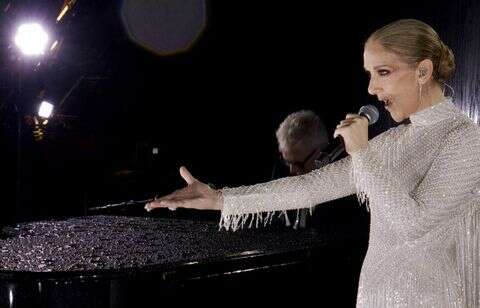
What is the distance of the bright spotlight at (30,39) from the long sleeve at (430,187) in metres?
5.27

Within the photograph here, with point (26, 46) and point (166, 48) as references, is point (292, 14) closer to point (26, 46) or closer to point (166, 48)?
point (166, 48)

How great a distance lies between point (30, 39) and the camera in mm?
5555

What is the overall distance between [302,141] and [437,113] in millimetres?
2093

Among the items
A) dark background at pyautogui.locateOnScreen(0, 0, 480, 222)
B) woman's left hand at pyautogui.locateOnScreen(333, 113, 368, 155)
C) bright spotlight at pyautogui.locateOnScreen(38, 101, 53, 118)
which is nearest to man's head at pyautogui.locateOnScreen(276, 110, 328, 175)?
dark background at pyautogui.locateOnScreen(0, 0, 480, 222)

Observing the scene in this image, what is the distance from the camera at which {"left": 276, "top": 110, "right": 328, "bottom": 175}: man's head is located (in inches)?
128

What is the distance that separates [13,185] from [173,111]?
2.51 metres

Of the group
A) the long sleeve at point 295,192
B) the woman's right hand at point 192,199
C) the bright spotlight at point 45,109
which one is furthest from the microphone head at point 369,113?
the bright spotlight at point 45,109

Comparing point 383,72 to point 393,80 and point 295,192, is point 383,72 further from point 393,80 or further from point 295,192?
point 295,192

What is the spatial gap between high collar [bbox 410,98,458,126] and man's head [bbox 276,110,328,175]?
2.05 m

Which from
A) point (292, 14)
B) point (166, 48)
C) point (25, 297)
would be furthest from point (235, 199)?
point (166, 48)

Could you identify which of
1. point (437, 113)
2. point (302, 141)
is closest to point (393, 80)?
point (437, 113)

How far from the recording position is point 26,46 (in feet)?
18.1

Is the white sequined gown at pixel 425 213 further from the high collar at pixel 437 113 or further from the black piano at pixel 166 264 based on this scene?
the black piano at pixel 166 264

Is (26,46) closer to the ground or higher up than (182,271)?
higher up
